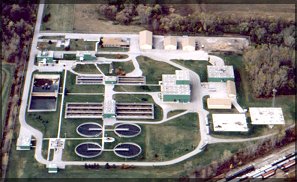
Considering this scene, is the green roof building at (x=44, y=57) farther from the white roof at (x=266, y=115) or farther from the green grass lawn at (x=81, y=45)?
the white roof at (x=266, y=115)

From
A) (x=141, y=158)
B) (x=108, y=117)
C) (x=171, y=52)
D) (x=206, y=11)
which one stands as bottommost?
(x=141, y=158)

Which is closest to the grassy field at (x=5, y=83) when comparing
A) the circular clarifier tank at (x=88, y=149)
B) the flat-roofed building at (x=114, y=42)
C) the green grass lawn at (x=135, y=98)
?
the circular clarifier tank at (x=88, y=149)

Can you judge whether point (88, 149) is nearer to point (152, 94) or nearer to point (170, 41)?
point (152, 94)

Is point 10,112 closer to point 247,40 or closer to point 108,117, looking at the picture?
point 108,117

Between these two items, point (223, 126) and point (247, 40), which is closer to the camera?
point (223, 126)

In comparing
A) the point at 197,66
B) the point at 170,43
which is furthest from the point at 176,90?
the point at 170,43

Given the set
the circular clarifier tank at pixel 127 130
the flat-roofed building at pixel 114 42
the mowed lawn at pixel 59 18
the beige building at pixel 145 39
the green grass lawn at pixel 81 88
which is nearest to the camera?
the circular clarifier tank at pixel 127 130

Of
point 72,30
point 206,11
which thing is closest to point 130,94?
point 72,30

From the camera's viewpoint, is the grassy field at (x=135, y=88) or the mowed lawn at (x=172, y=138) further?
the grassy field at (x=135, y=88)

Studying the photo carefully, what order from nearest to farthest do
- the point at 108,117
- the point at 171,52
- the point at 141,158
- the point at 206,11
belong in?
the point at 141,158 < the point at 108,117 < the point at 171,52 < the point at 206,11
